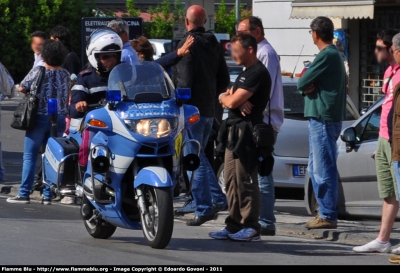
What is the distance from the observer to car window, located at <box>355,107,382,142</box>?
32.9 feet

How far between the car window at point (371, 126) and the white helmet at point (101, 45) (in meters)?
2.89

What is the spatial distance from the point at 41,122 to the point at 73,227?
218cm

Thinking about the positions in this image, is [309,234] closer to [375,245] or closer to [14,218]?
[375,245]

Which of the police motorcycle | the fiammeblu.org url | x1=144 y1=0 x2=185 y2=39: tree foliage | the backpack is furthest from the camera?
x1=144 y1=0 x2=185 y2=39: tree foliage

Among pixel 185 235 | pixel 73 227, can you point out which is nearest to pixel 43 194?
pixel 73 227

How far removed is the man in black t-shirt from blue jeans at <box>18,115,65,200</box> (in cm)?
335

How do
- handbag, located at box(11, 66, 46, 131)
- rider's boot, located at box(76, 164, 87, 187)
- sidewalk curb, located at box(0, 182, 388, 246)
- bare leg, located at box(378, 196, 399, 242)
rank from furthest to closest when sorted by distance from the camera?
handbag, located at box(11, 66, 46, 131), sidewalk curb, located at box(0, 182, 388, 246), rider's boot, located at box(76, 164, 87, 187), bare leg, located at box(378, 196, 399, 242)

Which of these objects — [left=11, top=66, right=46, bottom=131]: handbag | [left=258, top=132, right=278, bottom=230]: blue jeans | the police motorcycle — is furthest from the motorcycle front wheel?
[left=11, top=66, right=46, bottom=131]: handbag

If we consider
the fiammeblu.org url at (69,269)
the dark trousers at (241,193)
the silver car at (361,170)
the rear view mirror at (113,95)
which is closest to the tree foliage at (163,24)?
the silver car at (361,170)

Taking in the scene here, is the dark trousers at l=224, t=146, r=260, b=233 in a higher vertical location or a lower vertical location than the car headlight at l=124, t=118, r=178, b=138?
lower

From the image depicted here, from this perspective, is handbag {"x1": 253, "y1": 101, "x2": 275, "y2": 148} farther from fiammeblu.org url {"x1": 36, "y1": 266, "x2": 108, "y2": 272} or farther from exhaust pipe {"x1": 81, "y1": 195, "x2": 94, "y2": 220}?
fiammeblu.org url {"x1": 36, "y1": 266, "x2": 108, "y2": 272}

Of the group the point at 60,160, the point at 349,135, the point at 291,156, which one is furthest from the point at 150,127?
the point at 291,156

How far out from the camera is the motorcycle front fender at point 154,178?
7.44m

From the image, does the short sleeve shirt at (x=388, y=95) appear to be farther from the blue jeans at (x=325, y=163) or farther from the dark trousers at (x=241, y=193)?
the dark trousers at (x=241, y=193)
